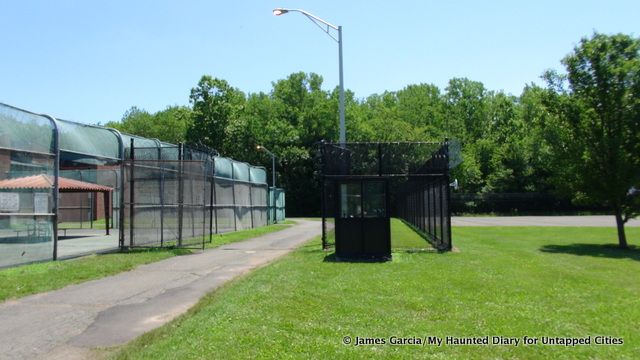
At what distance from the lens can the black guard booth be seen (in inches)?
542

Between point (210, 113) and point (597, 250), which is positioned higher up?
point (210, 113)

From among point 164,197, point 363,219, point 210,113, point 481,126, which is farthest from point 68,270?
point 481,126

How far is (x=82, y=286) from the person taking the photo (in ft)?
34.2

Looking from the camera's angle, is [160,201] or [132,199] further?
[160,201]

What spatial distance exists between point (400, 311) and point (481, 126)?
3151 inches

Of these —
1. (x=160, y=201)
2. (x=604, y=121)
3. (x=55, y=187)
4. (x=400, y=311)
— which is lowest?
(x=400, y=311)

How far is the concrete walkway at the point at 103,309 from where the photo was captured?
6340 mm

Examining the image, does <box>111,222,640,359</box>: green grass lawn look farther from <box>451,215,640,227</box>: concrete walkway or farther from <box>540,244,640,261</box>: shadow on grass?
<box>451,215,640,227</box>: concrete walkway

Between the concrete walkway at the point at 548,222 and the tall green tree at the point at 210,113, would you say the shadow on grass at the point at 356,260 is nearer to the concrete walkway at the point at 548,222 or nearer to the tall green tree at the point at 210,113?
the concrete walkway at the point at 548,222

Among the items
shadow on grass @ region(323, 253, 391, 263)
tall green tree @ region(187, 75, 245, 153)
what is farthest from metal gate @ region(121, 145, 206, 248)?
tall green tree @ region(187, 75, 245, 153)

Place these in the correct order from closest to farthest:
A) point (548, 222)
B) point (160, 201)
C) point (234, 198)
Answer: point (160, 201)
point (234, 198)
point (548, 222)

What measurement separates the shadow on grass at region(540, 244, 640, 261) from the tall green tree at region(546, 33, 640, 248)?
696mm

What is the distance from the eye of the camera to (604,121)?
64.1ft

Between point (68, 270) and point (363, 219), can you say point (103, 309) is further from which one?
point (363, 219)
